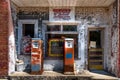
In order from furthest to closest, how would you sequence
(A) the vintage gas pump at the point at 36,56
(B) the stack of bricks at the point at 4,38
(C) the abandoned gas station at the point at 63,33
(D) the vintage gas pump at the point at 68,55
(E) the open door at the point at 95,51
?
(E) the open door at the point at 95,51 → (C) the abandoned gas station at the point at 63,33 → (D) the vintage gas pump at the point at 68,55 → (A) the vintage gas pump at the point at 36,56 → (B) the stack of bricks at the point at 4,38

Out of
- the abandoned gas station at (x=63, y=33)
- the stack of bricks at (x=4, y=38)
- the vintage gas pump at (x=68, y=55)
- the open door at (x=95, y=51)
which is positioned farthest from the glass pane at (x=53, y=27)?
the stack of bricks at (x=4, y=38)

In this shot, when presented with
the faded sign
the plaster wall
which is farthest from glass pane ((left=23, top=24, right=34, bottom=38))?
the faded sign

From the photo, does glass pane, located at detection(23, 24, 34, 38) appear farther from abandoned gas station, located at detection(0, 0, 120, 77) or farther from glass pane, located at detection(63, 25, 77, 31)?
glass pane, located at detection(63, 25, 77, 31)

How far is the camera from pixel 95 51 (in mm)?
10586

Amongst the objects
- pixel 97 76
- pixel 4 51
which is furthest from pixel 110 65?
pixel 4 51

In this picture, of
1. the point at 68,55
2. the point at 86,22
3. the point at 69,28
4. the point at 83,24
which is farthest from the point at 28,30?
the point at 86,22

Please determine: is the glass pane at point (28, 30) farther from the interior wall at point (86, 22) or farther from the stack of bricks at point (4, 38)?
the interior wall at point (86, 22)

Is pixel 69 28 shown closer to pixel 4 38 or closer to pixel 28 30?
pixel 28 30

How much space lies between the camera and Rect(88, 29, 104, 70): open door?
1055cm

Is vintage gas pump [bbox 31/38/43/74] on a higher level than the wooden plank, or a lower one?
lower

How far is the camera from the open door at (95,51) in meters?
10.6

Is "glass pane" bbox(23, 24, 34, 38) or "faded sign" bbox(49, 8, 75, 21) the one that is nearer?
"faded sign" bbox(49, 8, 75, 21)

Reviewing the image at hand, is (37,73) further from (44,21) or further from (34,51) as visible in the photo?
(44,21)

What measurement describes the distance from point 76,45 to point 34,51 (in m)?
2.17
